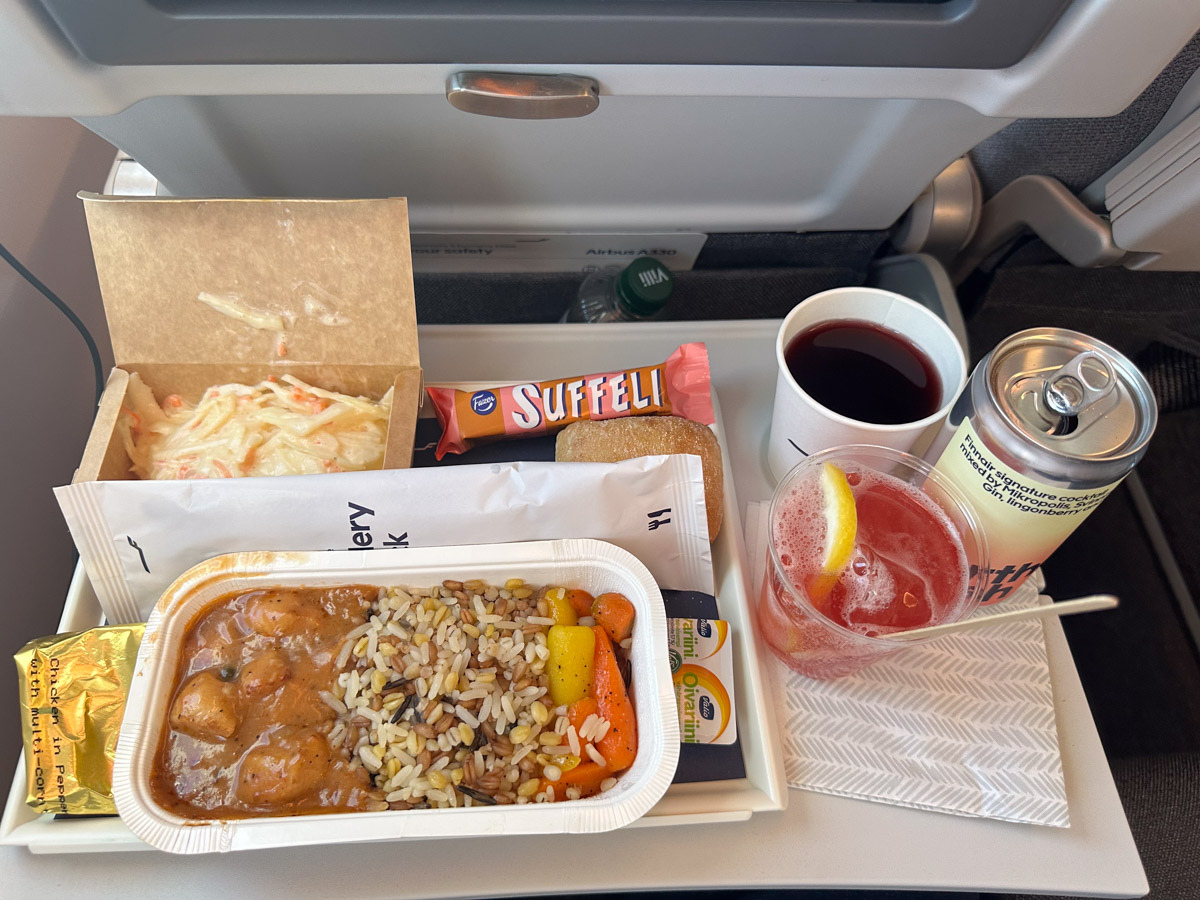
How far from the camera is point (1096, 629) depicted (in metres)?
1.12

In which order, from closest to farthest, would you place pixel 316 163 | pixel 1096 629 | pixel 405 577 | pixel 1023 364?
1. pixel 1023 364
2. pixel 405 577
3. pixel 316 163
4. pixel 1096 629

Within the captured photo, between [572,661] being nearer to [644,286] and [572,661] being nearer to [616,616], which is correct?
[616,616]

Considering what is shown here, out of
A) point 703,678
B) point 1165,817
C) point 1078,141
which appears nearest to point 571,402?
point 703,678

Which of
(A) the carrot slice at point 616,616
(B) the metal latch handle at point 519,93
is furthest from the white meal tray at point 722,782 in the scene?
(B) the metal latch handle at point 519,93

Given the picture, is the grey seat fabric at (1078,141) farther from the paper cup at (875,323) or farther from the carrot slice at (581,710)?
the carrot slice at (581,710)

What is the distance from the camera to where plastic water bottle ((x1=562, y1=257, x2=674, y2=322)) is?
987mm

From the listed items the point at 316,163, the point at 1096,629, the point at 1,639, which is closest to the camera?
the point at 316,163

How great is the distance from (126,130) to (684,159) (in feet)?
1.91

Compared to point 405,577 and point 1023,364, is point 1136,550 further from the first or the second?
point 405,577

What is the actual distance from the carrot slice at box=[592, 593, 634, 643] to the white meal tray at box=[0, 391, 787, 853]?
123 mm

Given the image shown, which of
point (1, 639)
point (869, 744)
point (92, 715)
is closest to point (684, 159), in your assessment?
point (869, 744)

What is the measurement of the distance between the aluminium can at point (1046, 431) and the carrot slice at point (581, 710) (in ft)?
1.32

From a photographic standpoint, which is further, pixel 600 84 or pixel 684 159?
pixel 684 159

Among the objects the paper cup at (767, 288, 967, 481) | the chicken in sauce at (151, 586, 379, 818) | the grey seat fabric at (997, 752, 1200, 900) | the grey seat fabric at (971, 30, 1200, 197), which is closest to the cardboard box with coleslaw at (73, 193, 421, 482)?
the chicken in sauce at (151, 586, 379, 818)
